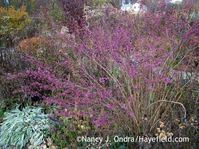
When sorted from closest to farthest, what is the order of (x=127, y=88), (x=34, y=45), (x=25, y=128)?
(x=127, y=88), (x=25, y=128), (x=34, y=45)

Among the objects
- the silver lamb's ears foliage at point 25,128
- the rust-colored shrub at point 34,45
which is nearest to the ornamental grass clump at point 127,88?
the silver lamb's ears foliage at point 25,128

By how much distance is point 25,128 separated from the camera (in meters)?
3.87

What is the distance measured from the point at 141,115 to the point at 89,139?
0.60 meters

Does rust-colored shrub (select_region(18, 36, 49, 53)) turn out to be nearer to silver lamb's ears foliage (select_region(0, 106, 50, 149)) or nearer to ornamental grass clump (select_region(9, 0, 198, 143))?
silver lamb's ears foliage (select_region(0, 106, 50, 149))

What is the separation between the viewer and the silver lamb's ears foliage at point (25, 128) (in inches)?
149

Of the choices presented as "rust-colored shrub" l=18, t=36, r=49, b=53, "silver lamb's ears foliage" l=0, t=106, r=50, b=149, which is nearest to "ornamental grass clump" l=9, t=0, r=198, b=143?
"silver lamb's ears foliage" l=0, t=106, r=50, b=149

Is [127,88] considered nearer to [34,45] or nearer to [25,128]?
[25,128]

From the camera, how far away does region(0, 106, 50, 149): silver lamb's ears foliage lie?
379 centimetres

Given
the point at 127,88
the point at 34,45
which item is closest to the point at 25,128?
the point at 127,88

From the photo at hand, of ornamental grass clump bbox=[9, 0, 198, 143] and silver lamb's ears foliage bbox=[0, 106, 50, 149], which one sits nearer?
ornamental grass clump bbox=[9, 0, 198, 143]

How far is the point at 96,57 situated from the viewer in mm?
3494

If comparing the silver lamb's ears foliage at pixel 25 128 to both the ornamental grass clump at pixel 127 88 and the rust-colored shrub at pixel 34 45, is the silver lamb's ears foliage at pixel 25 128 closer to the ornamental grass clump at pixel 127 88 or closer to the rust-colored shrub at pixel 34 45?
the ornamental grass clump at pixel 127 88

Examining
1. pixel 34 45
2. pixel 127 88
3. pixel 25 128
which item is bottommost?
pixel 25 128

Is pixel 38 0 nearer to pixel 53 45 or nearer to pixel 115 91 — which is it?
pixel 53 45
